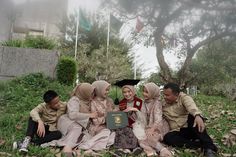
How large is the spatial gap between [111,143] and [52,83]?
15.8 ft

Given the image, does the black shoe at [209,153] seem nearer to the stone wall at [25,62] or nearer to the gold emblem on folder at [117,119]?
→ the gold emblem on folder at [117,119]

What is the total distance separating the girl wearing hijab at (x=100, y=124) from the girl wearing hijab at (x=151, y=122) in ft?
1.17

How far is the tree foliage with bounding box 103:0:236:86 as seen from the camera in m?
5.70

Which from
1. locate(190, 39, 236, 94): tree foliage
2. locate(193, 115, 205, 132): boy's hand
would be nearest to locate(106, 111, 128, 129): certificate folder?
locate(193, 115, 205, 132): boy's hand

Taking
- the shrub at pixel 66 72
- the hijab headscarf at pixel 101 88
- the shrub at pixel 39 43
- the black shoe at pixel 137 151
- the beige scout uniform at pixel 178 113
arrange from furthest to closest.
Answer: the shrub at pixel 39 43, the shrub at pixel 66 72, the hijab headscarf at pixel 101 88, the beige scout uniform at pixel 178 113, the black shoe at pixel 137 151

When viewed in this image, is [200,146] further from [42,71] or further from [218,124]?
[42,71]

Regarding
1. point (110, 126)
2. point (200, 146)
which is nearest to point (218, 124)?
point (200, 146)

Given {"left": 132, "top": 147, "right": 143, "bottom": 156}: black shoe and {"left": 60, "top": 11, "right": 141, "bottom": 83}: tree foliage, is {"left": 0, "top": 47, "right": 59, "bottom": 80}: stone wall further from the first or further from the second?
{"left": 132, "top": 147, "right": 143, "bottom": 156}: black shoe

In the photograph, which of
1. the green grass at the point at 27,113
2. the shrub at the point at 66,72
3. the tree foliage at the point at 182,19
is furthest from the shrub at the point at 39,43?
the tree foliage at the point at 182,19

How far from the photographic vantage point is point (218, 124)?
6.16m

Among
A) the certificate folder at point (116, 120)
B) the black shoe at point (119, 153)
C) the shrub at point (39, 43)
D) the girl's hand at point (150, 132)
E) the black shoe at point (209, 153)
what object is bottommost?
the black shoe at point (119, 153)

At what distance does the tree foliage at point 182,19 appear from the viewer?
5.70 metres

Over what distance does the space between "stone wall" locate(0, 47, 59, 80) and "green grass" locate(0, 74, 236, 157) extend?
448 mm

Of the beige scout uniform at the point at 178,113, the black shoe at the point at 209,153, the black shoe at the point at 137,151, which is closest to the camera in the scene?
the black shoe at the point at 209,153
